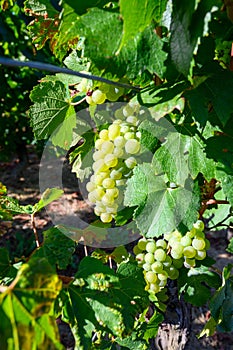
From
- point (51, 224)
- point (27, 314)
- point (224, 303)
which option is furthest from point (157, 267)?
point (51, 224)

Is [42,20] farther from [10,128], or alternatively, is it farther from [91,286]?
[10,128]

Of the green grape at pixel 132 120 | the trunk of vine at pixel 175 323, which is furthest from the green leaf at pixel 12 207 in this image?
the trunk of vine at pixel 175 323

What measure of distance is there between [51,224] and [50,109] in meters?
2.13

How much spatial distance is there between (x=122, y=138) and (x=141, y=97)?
102mm

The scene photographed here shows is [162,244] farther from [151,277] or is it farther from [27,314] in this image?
[27,314]

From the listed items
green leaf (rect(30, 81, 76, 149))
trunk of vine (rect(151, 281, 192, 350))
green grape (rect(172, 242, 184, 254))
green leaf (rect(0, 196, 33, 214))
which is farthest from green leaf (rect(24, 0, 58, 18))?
trunk of vine (rect(151, 281, 192, 350))

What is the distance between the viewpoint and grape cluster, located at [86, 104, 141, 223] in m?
0.72

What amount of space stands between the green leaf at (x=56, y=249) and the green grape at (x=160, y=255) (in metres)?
0.15

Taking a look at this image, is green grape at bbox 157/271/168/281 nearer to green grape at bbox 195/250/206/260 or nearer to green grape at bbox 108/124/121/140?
green grape at bbox 195/250/206/260

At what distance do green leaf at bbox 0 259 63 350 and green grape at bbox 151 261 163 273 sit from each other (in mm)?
365

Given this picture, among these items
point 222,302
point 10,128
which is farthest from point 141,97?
point 10,128

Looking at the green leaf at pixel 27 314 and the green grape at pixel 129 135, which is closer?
the green leaf at pixel 27 314

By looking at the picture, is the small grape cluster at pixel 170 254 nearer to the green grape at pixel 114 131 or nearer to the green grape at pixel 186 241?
the green grape at pixel 186 241

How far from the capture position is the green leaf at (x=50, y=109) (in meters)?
0.79
